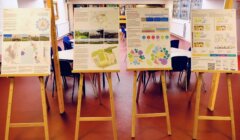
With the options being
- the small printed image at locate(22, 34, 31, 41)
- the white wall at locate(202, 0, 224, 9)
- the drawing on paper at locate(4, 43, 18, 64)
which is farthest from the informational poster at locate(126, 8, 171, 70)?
the white wall at locate(202, 0, 224, 9)

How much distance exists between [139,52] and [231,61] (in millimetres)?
1216

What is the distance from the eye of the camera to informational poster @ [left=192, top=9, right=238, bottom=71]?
2.86 m

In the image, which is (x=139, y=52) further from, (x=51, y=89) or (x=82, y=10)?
(x=51, y=89)

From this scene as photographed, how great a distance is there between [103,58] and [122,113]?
Result: 1.25m

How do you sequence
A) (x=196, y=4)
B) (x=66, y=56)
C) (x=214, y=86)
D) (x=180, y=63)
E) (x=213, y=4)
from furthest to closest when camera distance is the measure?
(x=196, y=4) < (x=213, y=4) < (x=66, y=56) < (x=180, y=63) < (x=214, y=86)

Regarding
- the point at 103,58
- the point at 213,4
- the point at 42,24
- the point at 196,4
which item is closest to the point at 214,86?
the point at 103,58

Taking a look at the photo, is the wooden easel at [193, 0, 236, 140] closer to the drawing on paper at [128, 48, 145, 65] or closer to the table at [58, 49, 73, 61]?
the drawing on paper at [128, 48, 145, 65]

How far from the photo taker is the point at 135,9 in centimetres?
288

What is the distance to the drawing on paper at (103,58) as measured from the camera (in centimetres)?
283

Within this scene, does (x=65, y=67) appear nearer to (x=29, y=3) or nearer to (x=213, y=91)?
(x=213, y=91)

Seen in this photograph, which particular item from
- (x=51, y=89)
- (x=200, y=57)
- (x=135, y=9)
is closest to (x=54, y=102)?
(x=51, y=89)

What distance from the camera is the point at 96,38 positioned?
2.84 meters

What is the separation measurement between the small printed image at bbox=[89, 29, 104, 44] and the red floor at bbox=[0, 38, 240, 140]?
1.31m

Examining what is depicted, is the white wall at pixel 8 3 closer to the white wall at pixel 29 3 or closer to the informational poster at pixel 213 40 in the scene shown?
the white wall at pixel 29 3
